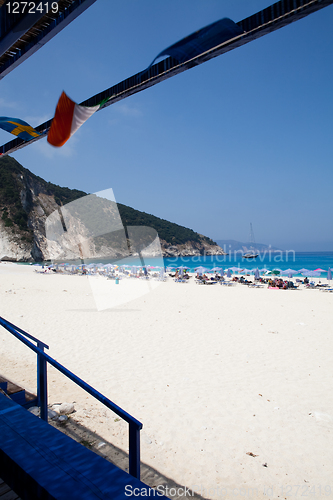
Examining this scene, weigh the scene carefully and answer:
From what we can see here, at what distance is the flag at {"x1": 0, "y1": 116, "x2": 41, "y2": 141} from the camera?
337 cm

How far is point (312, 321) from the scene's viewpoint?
9148 mm

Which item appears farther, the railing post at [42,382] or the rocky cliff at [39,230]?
the rocky cliff at [39,230]

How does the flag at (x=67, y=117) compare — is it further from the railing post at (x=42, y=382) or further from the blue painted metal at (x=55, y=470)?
the blue painted metal at (x=55, y=470)

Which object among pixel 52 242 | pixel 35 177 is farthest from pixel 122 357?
pixel 35 177

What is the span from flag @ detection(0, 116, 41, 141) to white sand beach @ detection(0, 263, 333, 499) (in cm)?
370

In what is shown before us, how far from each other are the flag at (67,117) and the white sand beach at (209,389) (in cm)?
350

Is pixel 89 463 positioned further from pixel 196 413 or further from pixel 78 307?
pixel 78 307

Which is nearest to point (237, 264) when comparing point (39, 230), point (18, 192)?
point (39, 230)

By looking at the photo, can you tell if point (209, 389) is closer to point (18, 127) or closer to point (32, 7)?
point (18, 127)

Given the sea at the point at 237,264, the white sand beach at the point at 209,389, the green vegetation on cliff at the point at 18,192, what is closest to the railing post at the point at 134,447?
the white sand beach at the point at 209,389

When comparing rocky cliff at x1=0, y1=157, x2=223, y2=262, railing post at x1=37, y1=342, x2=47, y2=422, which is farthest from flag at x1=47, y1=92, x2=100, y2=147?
rocky cliff at x1=0, y1=157, x2=223, y2=262

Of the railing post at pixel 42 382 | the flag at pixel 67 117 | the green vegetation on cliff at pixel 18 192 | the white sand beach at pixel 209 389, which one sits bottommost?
the white sand beach at pixel 209 389

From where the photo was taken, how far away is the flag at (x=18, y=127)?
3.37 m

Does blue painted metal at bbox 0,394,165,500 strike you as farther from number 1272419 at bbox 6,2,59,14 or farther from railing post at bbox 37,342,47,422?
number 1272419 at bbox 6,2,59,14
